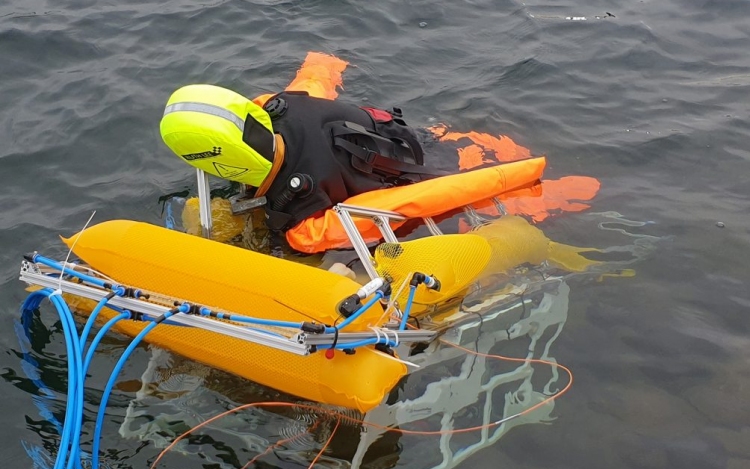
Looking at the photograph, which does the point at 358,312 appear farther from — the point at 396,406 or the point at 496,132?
the point at 496,132

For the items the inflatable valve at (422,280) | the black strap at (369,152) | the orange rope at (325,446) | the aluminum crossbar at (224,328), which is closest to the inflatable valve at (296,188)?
the black strap at (369,152)

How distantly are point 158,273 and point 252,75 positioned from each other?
3.84m

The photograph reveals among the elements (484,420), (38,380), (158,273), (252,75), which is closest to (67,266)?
(158,273)

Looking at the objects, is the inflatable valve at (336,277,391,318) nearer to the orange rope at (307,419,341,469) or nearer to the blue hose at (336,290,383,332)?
the blue hose at (336,290,383,332)

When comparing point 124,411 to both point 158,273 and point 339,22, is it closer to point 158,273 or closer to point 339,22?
point 158,273

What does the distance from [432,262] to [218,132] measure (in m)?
1.41

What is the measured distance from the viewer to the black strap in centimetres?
441

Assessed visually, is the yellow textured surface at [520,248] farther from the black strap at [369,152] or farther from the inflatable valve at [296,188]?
the inflatable valve at [296,188]

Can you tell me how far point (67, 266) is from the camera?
3.48m

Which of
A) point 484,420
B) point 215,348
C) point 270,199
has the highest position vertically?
point 270,199

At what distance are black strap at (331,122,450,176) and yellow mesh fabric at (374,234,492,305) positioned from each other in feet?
2.87

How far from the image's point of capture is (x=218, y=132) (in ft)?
12.4

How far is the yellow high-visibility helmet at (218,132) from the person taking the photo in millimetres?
3770

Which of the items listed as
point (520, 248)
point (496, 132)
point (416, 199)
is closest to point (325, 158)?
point (416, 199)
